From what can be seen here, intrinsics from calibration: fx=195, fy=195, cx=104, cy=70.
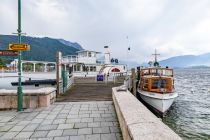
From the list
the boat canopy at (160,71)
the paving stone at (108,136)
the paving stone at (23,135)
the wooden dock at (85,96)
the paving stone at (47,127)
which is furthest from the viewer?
the boat canopy at (160,71)

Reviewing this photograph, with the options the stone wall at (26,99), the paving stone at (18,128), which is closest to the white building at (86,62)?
the stone wall at (26,99)

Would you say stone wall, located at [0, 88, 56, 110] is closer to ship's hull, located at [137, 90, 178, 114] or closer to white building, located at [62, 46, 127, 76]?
ship's hull, located at [137, 90, 178, 114]

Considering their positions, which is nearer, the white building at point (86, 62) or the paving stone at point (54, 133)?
the paving stone at point (54, 133)

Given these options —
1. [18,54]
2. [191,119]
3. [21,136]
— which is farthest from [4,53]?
[191,119]

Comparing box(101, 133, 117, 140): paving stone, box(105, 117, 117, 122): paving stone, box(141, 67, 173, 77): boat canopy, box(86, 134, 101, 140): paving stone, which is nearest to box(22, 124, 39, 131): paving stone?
box(86, 134, 101, 140): paving stone

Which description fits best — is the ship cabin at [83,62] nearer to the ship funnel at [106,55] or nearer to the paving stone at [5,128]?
the ship funnel at [106,55]

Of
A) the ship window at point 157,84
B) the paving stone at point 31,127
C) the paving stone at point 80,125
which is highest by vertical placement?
the ship window at point 157,84

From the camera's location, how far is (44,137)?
16.0 ft

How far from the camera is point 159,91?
1509 centimetres

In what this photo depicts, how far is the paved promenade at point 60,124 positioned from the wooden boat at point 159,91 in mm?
7898

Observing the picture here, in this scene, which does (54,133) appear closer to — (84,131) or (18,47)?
(84,131)

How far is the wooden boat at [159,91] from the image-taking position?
14.5 m

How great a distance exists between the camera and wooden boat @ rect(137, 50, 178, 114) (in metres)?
14.5

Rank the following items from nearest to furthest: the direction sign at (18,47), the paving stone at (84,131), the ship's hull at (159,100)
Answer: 1. the paving stone at (84,131)
2. the direction sign at (18,47)
3. the ship's hull at (159,100)
